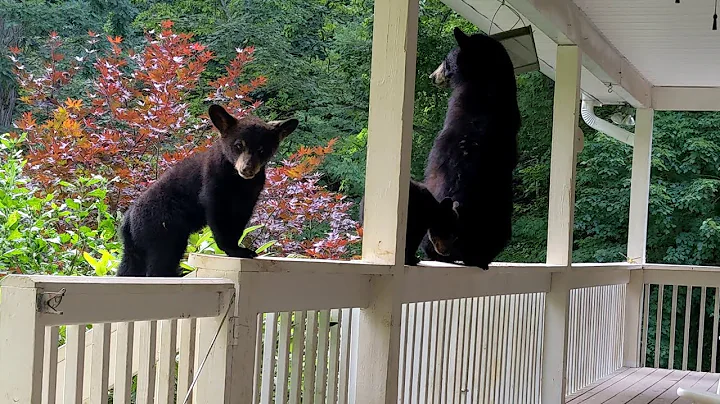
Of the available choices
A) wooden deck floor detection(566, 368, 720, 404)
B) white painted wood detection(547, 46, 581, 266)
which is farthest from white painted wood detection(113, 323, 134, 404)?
wooden deck floor detection(566, 368, 720, 404)

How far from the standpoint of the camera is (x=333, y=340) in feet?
8.10

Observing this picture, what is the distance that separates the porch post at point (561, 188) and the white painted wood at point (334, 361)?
2334mm

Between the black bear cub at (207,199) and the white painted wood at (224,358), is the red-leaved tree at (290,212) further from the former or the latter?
the white painted wood at (224,358)

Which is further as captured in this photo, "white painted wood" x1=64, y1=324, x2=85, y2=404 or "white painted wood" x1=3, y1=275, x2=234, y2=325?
"white painted wood" x1=64, y1=324, x2=85, y2=404

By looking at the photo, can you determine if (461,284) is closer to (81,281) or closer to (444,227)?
(444,227)

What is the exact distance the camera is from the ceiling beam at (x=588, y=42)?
13.0ft

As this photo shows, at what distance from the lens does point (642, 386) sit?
5.51m

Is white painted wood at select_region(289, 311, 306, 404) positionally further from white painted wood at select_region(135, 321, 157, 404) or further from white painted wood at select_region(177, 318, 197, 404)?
white painted wood at select_region(135, 321, 157, 404)

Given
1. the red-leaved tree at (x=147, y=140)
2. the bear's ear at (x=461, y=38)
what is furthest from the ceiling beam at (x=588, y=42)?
the red-leaved tree at (x=147, y=140)

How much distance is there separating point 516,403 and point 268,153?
102 inches

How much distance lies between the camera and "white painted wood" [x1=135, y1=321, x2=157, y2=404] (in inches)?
66.7

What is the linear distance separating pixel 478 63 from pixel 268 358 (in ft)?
6.02

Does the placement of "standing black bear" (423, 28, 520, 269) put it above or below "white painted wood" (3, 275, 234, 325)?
above

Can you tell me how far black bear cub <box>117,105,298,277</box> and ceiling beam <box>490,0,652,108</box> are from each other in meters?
2.07
